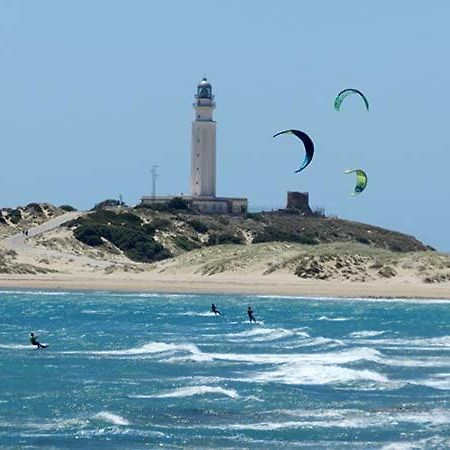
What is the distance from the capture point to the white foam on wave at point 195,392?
2661 centimetres

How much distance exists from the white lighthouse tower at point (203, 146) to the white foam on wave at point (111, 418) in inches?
2653

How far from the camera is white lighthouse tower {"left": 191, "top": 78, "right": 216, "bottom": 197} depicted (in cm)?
9169

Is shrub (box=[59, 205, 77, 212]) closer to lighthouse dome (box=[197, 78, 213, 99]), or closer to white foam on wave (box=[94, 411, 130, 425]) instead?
lighthouse dome (box=[197, 78, 213, 99])

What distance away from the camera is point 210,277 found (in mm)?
63312

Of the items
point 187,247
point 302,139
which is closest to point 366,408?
point 302,139

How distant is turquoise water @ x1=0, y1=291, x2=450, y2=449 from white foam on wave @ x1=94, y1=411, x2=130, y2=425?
49 millimetres

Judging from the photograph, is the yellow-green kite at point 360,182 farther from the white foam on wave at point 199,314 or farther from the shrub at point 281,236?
the shrub at point 281,236

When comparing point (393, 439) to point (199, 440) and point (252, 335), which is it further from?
point (252, 335)

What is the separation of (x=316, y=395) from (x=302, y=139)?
16821 mm

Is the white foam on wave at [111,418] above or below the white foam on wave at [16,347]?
below

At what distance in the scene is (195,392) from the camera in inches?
1062

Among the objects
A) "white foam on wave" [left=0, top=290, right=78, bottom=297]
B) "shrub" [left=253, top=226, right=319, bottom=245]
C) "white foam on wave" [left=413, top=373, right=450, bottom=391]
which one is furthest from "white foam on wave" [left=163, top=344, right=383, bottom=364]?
"shrub" [left=253, top=226, right=319, bottom=245]

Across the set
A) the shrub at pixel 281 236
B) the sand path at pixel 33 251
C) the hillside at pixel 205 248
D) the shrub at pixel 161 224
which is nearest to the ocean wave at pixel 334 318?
the hillside at pixel 205 248

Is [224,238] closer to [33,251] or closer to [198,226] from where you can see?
[198,226]
